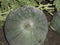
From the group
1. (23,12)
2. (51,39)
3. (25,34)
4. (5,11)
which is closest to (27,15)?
(23,12)

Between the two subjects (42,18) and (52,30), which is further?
(52,30)

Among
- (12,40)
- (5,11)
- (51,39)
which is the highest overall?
(5,11)

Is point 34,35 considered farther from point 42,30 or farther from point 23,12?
point 23,12

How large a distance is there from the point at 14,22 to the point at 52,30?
537 millimetres

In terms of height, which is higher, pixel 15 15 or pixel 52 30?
pixel 15 15

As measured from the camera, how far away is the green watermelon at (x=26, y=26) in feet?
6.54

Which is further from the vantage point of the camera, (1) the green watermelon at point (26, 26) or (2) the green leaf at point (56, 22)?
(2) the green leaf at point (56, 22)

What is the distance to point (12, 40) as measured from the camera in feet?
6.79

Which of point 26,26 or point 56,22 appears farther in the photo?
point 56,22

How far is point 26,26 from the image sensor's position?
77.4 inches

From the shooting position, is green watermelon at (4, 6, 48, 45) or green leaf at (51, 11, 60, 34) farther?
green leaf at (51, 11, 60, 34)

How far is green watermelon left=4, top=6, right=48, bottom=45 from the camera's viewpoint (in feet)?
6.54

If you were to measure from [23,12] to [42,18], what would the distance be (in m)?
0.19

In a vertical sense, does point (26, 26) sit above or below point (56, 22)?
above
